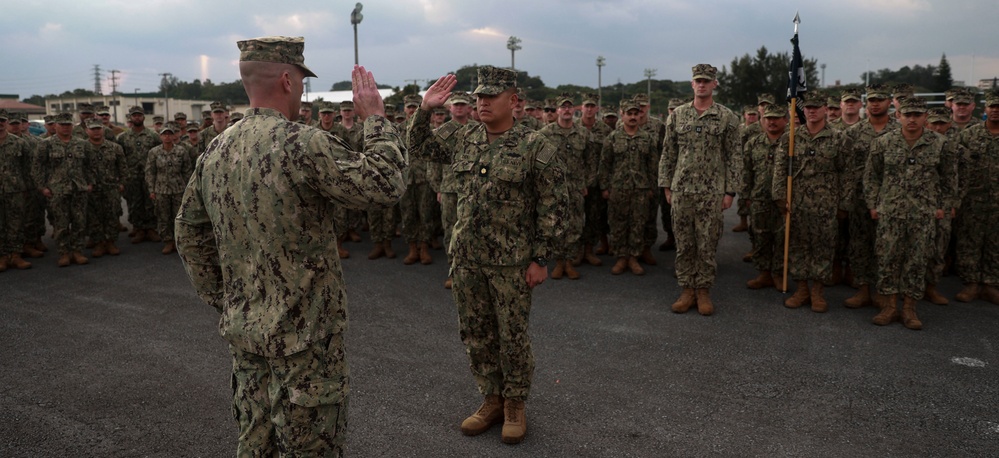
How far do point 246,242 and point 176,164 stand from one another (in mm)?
8672

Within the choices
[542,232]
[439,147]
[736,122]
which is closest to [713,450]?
[542,232]

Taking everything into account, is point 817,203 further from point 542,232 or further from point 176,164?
point 176,164

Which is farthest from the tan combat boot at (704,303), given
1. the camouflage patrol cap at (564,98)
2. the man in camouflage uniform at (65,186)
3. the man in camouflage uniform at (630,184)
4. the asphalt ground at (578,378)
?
the man in camouflage uniform at (65,186)

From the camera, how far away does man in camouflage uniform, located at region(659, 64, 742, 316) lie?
6.32m

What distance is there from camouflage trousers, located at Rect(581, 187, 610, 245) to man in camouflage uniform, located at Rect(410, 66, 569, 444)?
17.1 ft

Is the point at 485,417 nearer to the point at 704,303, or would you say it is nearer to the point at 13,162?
the point at 704,303

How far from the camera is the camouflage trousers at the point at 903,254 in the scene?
19.9 feet

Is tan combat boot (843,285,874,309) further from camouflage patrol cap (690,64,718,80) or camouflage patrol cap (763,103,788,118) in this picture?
camouflage patrol cap (690,64,718,80)

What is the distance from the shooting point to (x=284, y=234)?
2.42 meters

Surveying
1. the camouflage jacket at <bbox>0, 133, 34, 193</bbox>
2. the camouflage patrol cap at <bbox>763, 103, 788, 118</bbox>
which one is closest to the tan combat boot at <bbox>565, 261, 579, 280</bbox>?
the camouflage patrol cap at <bbox>763, 103, 788, 118</bbox>

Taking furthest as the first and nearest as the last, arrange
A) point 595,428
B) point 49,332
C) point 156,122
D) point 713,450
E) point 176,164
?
1. point 156,122
2. point 176,164
3. point 49,332
4. point 595,428
5. point 713,450

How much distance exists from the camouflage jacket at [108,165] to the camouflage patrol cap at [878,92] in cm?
1031

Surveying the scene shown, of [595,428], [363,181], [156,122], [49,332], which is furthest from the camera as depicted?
[156,122]

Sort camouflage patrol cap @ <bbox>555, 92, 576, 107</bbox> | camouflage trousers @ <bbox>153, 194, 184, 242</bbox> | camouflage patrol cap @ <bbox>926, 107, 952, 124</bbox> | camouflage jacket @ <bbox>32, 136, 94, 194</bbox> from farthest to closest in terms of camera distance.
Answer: camouflage trousers @ <bbox>153, 194, 184, 242</bbox> < camouflage jacket @ <bbox>32, 136, 94, 194</bbox> < camouflage patrol cap @ <bbox>555, 92, 576, 107</bbox> < camouflage patrol cap @ <bbox>926, 107, 952, 124</bbox>
